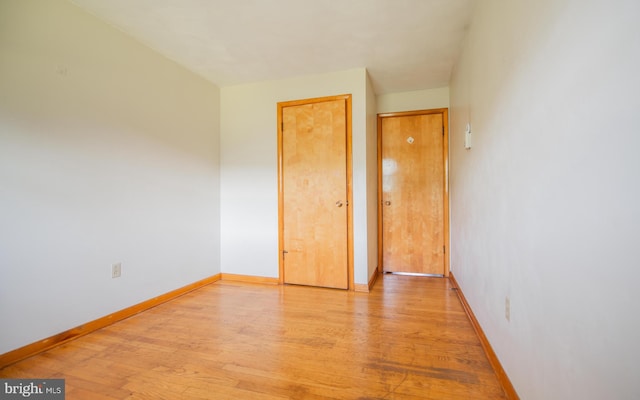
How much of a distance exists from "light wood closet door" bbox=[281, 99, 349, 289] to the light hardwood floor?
52 centimetres

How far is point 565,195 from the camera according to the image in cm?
81

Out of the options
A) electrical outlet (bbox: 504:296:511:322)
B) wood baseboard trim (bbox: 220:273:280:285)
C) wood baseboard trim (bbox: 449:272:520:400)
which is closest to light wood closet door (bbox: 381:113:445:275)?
wood baseboard trim (bbox: 449:272:520:400)

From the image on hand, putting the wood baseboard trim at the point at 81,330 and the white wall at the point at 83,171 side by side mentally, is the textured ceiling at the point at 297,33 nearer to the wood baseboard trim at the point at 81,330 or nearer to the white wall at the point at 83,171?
the white wall at the point at 83,171

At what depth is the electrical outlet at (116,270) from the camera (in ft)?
7.09

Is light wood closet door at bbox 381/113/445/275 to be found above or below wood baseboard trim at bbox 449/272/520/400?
above

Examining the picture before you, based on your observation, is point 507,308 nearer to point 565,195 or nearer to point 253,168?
point 565,195

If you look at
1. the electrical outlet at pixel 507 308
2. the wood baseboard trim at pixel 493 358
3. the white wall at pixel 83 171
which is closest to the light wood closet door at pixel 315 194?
the white wall at pixel 83 171

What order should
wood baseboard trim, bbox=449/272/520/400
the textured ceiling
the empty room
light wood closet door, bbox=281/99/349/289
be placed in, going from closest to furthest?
the empty room, wood baseboard trim, bbox=449/272/520/400, the textured ceiling, light wood closet door, bbox=281/99/349/289

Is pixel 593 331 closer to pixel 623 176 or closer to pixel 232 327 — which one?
pixel 623 176

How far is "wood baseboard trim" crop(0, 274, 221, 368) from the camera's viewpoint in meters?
1.62

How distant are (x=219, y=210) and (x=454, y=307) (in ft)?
9.09
